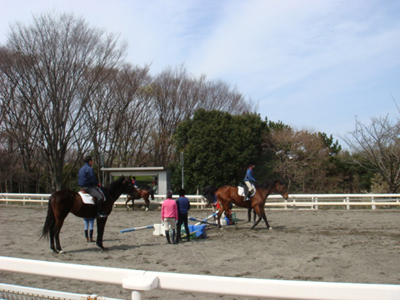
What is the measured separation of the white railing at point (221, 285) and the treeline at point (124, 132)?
2087cm

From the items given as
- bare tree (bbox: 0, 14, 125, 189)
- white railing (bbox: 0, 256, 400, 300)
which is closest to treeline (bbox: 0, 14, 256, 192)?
bare tree (bbox: 0, 14, 125, 189)

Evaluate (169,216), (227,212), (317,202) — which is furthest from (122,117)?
(169,216)

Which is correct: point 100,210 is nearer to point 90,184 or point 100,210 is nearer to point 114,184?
point 90,184

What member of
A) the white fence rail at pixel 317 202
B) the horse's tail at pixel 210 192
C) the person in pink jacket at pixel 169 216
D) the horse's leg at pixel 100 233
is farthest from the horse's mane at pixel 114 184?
the white fence rail at pixel 317 202

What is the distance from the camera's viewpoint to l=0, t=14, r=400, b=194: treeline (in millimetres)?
26750

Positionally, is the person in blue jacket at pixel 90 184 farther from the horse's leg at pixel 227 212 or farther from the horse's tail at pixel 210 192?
the horse's tail at pixel 210 192

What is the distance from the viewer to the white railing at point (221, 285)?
2.35m

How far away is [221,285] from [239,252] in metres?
7.14

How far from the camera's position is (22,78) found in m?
27.6

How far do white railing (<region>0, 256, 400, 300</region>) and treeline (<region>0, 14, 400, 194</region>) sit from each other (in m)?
20.9

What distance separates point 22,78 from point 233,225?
20393 millimetres

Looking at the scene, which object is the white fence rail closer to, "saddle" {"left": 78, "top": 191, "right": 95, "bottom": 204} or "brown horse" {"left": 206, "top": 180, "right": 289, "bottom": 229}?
"brown horse" {"left": 206, "top": 180, "right": 289, "bottom": 229}

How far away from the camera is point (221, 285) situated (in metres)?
2.61

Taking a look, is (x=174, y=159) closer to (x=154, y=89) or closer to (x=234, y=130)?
(x=154, y=89)
